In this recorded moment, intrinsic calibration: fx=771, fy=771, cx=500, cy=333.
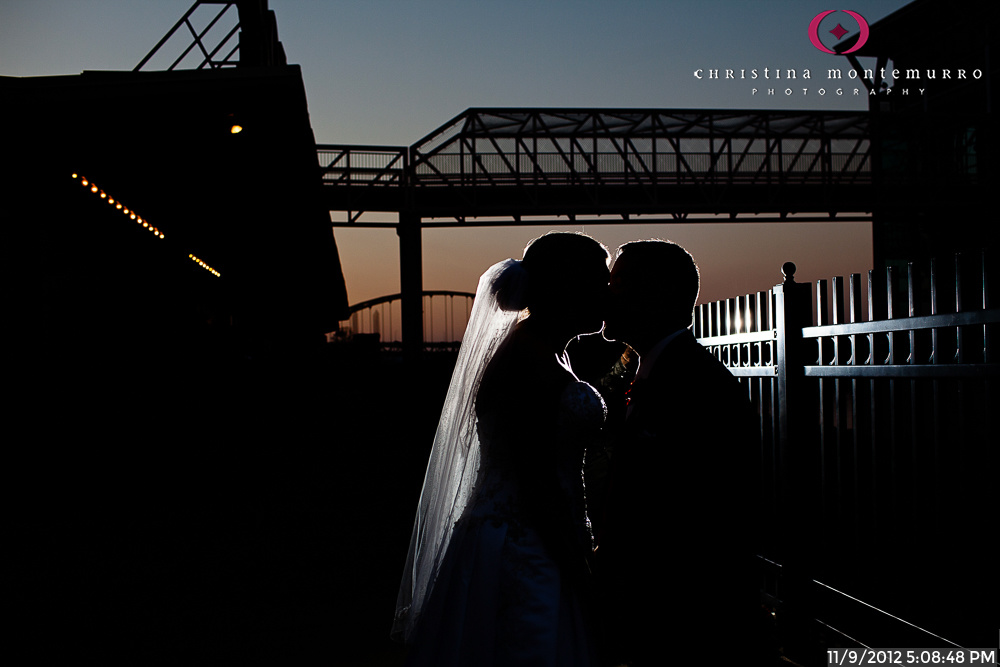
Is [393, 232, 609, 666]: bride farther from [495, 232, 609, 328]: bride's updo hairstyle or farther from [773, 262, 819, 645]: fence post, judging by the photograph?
[773, 262, 819, 645]: fence post

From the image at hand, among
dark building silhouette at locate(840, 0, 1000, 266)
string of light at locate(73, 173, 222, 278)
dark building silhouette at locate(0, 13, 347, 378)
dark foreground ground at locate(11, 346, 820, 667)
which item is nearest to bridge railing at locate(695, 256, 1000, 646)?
dark foreground ground at locate(11, 346, 820, 667)

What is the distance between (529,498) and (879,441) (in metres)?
1.82

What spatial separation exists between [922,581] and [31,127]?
805cm

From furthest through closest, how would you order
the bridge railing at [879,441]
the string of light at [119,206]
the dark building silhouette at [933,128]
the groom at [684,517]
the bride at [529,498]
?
1. the dark building silhouette at [933,128]
2. the string of light at [119,206]
3. the bridge railing at [879,441]
4. the bride at [529,498]
5. the groom at [684,517]

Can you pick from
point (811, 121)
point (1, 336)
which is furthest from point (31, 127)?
point (811, 121)

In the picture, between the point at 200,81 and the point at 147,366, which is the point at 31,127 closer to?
the point at 200,81

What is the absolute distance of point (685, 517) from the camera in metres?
2.39

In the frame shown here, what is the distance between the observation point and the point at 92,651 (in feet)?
14.0

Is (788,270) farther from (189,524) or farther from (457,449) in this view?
(189,524)

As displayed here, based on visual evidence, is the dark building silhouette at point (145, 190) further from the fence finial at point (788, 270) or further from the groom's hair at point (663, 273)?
the groom's hair at point (663, 273)

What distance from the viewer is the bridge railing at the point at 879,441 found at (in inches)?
117

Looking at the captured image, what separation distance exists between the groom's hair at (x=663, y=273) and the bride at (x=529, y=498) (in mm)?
115

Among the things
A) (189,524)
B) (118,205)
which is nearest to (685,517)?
(189,524)

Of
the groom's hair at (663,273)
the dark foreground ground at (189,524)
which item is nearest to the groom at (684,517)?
the groom's hair at (663,273)
